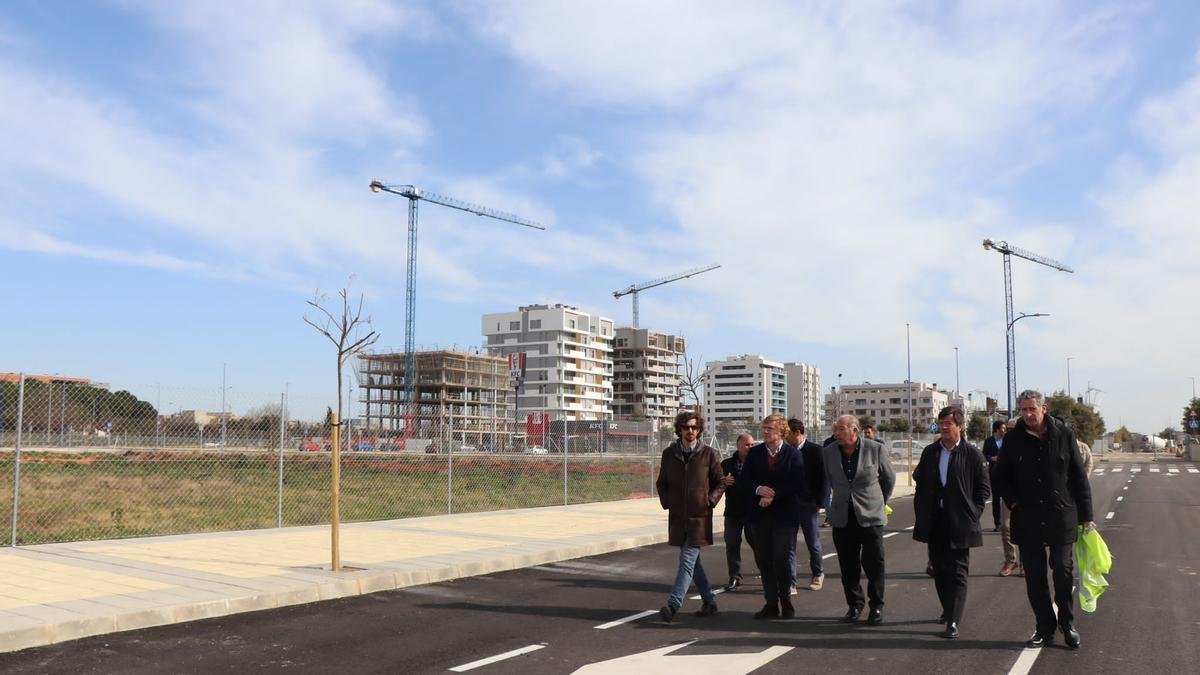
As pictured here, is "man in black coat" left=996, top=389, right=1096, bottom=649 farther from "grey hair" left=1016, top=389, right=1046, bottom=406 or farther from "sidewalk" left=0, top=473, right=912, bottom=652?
"sidewalk" left=0, top=473, right=912, bottom=652

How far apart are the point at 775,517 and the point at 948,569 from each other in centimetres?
157

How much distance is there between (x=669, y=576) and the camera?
11.4 metres

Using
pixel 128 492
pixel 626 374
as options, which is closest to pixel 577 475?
pixel 128 492

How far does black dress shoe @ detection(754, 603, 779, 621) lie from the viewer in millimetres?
8359

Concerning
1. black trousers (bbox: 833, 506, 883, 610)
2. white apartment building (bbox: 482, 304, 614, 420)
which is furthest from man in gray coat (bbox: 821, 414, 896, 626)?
white apartment building (bbox: 482, 304, 614, 420)

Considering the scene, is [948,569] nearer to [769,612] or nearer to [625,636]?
[769,612]

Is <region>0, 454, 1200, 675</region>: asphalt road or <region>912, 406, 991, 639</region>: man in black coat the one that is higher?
<region>912, 406, 991, 639</region>: man in black coat

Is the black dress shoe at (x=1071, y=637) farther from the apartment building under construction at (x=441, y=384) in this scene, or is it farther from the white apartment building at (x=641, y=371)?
the white apartment building at (x=641, y=371)

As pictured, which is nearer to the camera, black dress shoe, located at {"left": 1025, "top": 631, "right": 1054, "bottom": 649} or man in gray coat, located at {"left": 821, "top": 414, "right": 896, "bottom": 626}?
black dress shoe, located at {"left": 1025, "top": 631, "right": 1054, "bottom": 649}

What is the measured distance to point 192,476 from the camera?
25.3m

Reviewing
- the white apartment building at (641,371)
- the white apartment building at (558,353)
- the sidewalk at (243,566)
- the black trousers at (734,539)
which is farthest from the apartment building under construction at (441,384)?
the black trousers at (734,539)

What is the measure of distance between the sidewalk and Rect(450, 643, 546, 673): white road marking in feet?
9.90

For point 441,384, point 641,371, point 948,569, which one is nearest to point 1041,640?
point 948,569

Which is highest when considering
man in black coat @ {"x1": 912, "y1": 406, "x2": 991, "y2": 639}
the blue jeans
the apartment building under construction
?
the apartment building under construction
